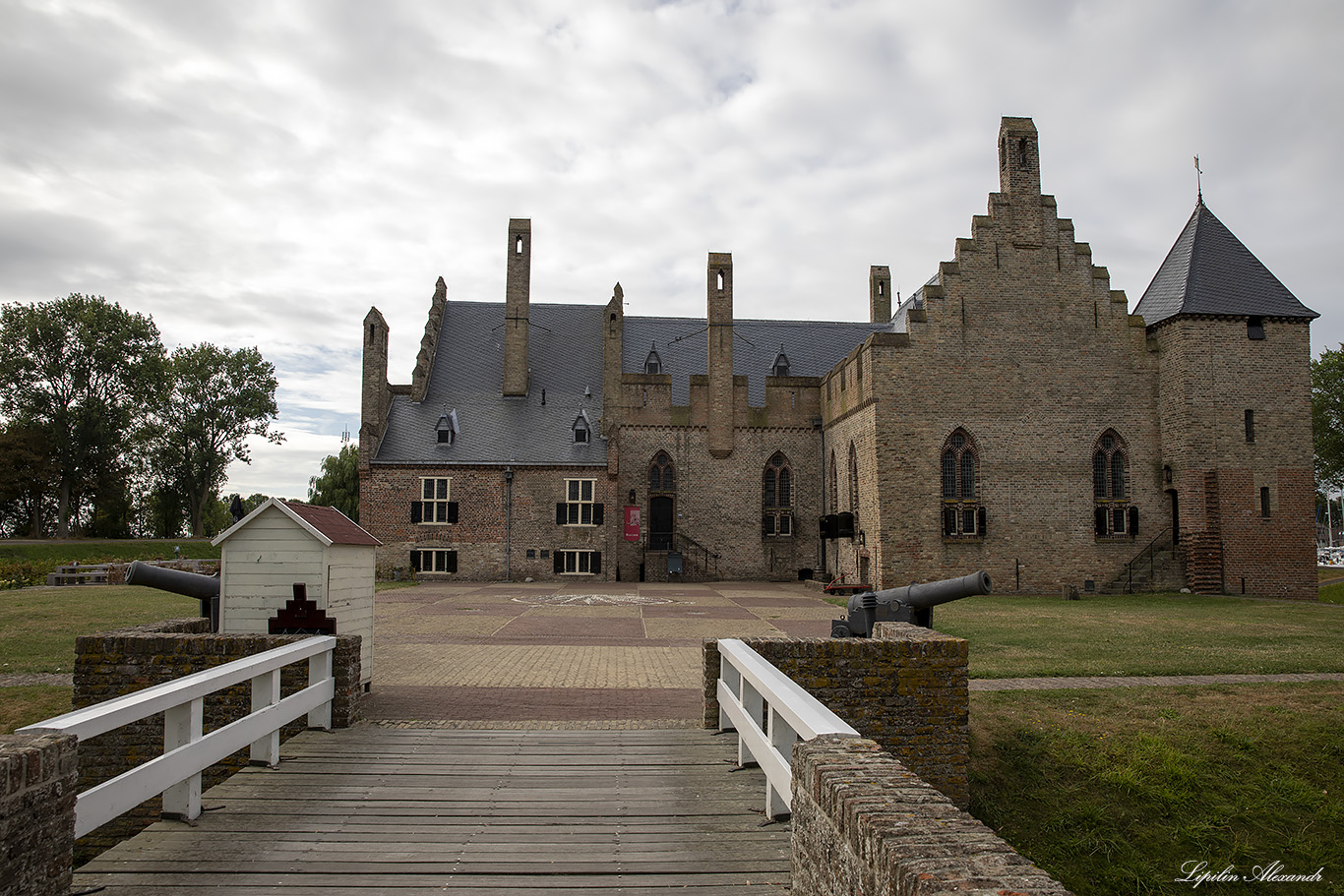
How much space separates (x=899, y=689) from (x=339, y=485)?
4669cm

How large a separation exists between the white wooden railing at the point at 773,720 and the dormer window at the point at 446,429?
1138 inches

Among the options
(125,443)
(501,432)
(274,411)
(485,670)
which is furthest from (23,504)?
(485,670)

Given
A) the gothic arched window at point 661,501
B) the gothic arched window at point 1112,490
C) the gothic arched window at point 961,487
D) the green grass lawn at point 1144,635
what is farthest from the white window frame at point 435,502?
the gothic arched window at point 1112,490

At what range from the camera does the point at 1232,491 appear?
25922 millimetres

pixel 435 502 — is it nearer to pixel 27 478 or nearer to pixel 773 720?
pixel 27 478

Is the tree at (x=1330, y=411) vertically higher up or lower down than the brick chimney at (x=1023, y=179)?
lower down

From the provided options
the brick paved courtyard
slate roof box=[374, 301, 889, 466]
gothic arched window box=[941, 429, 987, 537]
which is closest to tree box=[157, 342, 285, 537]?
slate roof box=[374, 301, 889, 466]

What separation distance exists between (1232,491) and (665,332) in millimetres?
23898

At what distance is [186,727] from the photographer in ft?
19.0

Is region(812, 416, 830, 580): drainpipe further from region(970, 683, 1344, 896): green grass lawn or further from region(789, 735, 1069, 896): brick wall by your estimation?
region(789, 735, 1069, 896): brick wall

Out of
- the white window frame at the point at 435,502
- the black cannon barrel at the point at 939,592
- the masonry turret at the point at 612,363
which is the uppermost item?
the masonry turret at the point at 612,363

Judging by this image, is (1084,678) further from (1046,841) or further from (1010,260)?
(1010,260)

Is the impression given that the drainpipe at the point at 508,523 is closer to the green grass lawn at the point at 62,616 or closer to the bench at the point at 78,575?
the green grass lawn at the point at 62,616

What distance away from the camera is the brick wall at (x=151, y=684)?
310 inches
